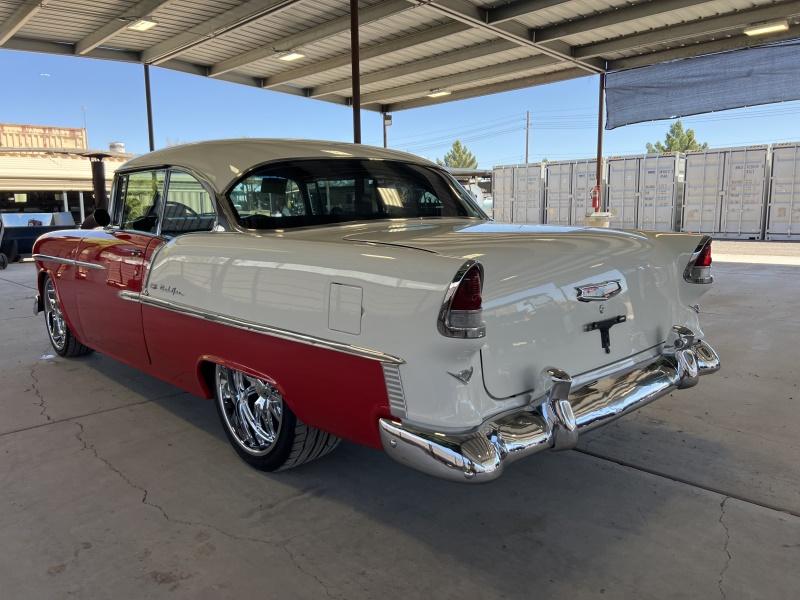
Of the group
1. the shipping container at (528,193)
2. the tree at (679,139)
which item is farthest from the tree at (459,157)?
the shipping container at (528,193)

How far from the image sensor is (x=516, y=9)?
983 centimetres

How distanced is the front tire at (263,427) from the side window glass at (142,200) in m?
1.14

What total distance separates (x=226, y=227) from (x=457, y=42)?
9.80 metres

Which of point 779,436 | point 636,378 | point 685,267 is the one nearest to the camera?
point 636,378

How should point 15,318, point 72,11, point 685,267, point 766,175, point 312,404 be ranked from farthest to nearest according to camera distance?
point 766,175
point 72,11
point 15,318
point 685,267
point 312,404

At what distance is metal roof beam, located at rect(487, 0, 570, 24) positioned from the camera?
31.4ft

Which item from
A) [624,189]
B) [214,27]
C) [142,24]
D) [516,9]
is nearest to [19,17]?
[142,24]

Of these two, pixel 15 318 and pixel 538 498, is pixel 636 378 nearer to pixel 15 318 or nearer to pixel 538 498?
pixel 538 498

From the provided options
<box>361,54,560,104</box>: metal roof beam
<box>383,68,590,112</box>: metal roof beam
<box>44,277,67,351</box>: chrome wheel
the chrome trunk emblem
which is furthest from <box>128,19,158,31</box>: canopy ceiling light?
the chrome trunk emblem

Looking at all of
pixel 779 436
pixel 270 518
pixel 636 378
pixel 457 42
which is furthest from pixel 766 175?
pixel 270 518

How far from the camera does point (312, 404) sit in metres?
2.59

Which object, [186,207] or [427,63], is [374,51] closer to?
[427,63]

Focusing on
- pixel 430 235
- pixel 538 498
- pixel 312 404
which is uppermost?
pixel 430 235

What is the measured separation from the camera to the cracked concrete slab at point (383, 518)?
7.40ft
